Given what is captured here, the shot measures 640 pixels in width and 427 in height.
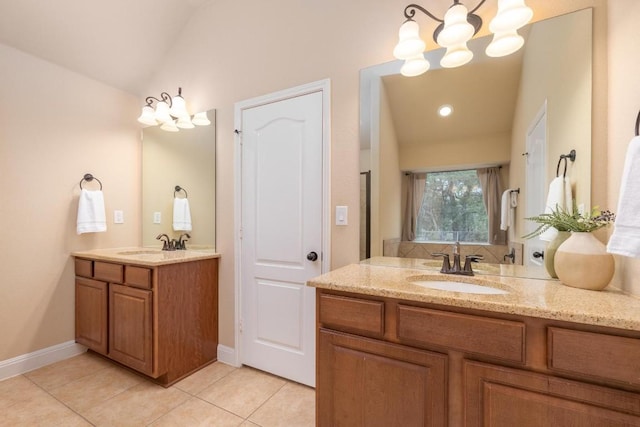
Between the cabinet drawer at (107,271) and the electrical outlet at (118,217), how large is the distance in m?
0.55

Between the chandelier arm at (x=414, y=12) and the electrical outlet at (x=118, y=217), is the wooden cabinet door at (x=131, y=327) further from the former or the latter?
the chandelier arm at (x=414, y=12)

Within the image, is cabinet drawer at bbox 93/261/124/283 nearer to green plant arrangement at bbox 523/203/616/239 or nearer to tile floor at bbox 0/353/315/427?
tile floor at bbox 0/353/315/427

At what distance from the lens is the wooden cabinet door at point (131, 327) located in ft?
6.21

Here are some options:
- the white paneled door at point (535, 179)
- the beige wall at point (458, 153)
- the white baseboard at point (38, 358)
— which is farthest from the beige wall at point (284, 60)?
the white baseboard at point (38, 358)

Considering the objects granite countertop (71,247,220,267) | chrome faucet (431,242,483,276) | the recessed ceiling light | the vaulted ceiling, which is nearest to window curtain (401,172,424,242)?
chrome faucet (431,242,483,276)

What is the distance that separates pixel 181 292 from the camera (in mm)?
2041

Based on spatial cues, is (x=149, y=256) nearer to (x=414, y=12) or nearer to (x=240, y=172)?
(x=240, y=172)

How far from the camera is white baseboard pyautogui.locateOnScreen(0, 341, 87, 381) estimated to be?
2041mm

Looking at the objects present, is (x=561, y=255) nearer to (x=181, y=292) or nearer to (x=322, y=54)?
(x=322, y=54)

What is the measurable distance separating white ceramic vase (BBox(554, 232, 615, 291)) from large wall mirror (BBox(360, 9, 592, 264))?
0.25m

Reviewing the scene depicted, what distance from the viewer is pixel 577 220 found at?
1168mm

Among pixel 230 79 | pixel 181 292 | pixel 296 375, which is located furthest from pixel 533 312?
pixel 230 79

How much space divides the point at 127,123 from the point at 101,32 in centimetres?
77

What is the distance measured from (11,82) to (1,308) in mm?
1660
